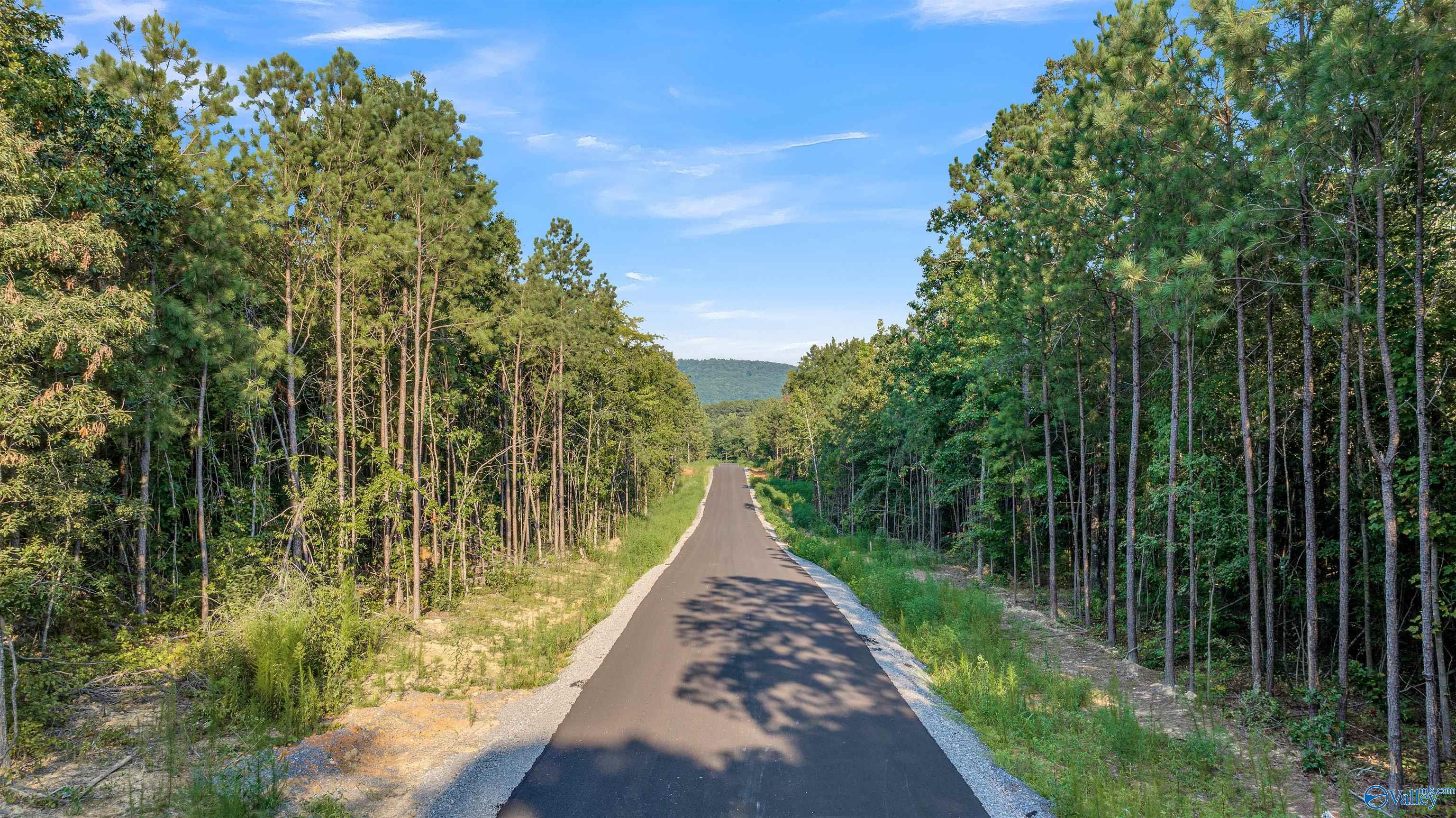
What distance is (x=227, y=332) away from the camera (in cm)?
1110

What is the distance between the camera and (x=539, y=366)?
23797mm

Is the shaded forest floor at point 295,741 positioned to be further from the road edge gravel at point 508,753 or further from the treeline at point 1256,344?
the treeline at point 1256,344

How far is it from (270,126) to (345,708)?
34.8 feet

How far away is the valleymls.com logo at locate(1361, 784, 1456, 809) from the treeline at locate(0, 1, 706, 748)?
49.1ft

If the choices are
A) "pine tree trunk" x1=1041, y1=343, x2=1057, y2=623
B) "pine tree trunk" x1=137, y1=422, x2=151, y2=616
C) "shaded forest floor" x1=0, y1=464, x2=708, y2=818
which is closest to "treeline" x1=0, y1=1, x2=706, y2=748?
"pine tree trunk" x1=137, y1=422, x2=151, y2=616

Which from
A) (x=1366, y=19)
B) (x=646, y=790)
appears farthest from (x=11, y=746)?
(x=1366, y=19)

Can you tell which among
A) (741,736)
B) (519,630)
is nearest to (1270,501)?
(741,736)

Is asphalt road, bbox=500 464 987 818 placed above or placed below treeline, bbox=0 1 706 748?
below

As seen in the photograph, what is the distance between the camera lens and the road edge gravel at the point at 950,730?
691cm

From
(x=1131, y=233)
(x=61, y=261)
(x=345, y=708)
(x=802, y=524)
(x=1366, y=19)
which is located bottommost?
(x=802, y=524)

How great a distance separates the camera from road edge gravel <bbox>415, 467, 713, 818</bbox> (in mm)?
6816

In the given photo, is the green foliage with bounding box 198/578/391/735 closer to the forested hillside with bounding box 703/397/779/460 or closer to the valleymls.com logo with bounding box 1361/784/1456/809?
the valleymls.com logo with bounding box 1361/784/1456/809

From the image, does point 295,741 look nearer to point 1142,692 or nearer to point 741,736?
point 741,736

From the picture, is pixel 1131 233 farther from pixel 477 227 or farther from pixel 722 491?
pixel 722 491
